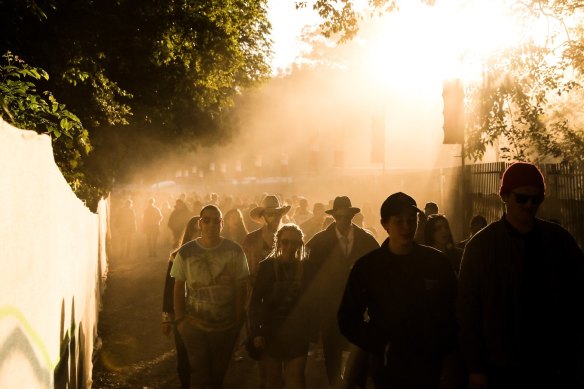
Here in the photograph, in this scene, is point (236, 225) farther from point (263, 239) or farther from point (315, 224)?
point (263, 239)

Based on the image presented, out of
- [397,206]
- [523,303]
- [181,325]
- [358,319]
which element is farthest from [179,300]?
[523,303]

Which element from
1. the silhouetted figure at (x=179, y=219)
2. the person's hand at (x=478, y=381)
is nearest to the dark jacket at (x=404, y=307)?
the person's hand at (x=478, y=381)

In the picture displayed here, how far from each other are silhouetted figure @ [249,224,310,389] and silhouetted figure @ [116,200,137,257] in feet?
59.0

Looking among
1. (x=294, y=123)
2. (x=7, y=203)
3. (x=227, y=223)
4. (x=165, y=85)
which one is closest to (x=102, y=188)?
(x=165, y=85)

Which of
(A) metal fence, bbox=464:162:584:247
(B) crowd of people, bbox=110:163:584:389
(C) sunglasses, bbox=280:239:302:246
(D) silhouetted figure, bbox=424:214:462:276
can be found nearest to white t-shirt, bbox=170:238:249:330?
(C) sunglasses, bbox=280:239:302:246

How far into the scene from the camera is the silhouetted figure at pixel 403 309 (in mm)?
4414

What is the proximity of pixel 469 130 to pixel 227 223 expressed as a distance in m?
9.55

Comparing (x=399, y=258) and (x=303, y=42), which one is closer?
(x=399, y=258)

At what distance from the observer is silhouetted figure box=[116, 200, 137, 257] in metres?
24.0

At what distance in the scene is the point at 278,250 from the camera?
21.6 ft

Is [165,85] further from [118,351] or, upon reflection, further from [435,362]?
[435,362]

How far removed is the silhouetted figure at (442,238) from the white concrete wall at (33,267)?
3860 millimetres

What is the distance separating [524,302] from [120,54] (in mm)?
10394

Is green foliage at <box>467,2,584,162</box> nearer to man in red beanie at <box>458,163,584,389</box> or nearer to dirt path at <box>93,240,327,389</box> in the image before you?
dirt path at <box>93,240,327,389</box>
